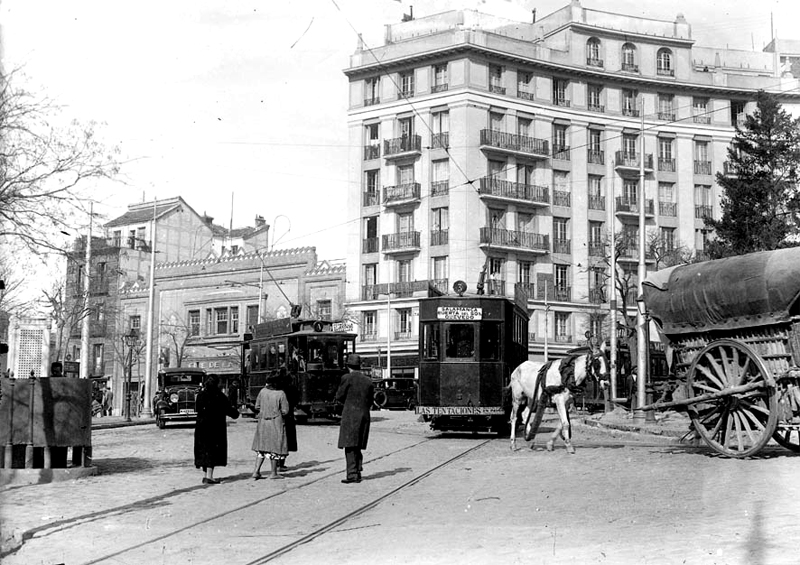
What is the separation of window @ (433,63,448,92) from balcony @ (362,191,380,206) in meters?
7.40

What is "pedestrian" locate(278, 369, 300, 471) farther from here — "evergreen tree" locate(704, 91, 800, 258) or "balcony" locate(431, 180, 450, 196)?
"balcony" locate(431, 180, 450, 196)

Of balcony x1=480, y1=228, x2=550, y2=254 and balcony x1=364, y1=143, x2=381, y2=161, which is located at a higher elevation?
balcony x1=364, y1=143, x2=381, y2=161

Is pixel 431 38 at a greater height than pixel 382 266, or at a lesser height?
greater

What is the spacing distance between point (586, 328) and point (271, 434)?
46.0 meters

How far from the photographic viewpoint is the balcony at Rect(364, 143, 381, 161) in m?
58.2

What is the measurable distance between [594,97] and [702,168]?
8.62 metres

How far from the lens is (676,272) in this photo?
51.4 feet

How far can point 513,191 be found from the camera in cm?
5647

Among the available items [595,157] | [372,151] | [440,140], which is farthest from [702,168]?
[372,151]

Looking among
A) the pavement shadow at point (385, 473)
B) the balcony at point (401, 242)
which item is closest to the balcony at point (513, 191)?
the balcony at point (401, 242)

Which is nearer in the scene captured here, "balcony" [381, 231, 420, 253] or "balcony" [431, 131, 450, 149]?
"balcony" [431, 131, 450, 149]

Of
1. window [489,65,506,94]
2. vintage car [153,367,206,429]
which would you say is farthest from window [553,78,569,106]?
vintage car [153,367,206,429]

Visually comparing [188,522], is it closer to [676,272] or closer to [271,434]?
[271,434]

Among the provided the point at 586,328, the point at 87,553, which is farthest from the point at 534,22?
the point at 87,553
